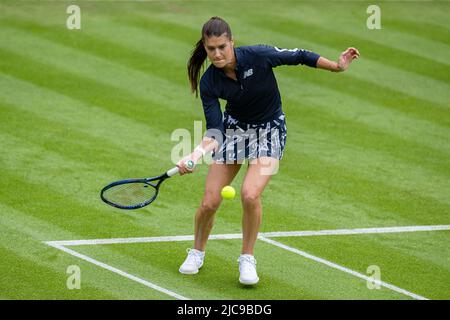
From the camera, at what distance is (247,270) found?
9609 mm

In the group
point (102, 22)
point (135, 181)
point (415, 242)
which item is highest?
point (102, 22)

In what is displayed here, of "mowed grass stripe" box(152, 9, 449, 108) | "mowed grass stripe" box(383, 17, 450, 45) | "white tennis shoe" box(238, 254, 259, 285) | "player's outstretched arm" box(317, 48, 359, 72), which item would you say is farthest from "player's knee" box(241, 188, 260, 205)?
"mowed grass stripe" box(383, 17, 450, 45)

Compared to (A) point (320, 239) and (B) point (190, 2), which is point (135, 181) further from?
(B) point (190, 2)

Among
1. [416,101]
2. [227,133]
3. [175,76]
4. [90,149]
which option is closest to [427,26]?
[416,101]

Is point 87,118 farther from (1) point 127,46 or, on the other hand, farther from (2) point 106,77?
(1) point 127,46

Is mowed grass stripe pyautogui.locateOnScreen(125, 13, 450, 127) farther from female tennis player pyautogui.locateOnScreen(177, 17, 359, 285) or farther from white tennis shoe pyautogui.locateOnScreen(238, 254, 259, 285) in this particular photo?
white tennis shoe pyautogui.locateOnScreen(238, 254, 259, 285)

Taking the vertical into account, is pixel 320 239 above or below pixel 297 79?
below

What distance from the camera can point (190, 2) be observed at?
19625 mm

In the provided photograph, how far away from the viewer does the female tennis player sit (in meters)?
9.41

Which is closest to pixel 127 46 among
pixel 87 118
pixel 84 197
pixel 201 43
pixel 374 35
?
pixel 87 118

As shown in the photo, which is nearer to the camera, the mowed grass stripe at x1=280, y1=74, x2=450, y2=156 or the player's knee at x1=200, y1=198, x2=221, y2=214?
the player's knee at x1=200, y1=198, x2=221, y2=214

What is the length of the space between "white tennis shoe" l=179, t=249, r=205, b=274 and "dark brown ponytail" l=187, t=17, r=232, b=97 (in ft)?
5.28

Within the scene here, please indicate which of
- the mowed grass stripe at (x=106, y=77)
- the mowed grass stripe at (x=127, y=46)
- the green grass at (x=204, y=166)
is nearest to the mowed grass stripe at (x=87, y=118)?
the green grass at (x=204, y=166)

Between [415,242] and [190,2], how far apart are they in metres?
9.94
